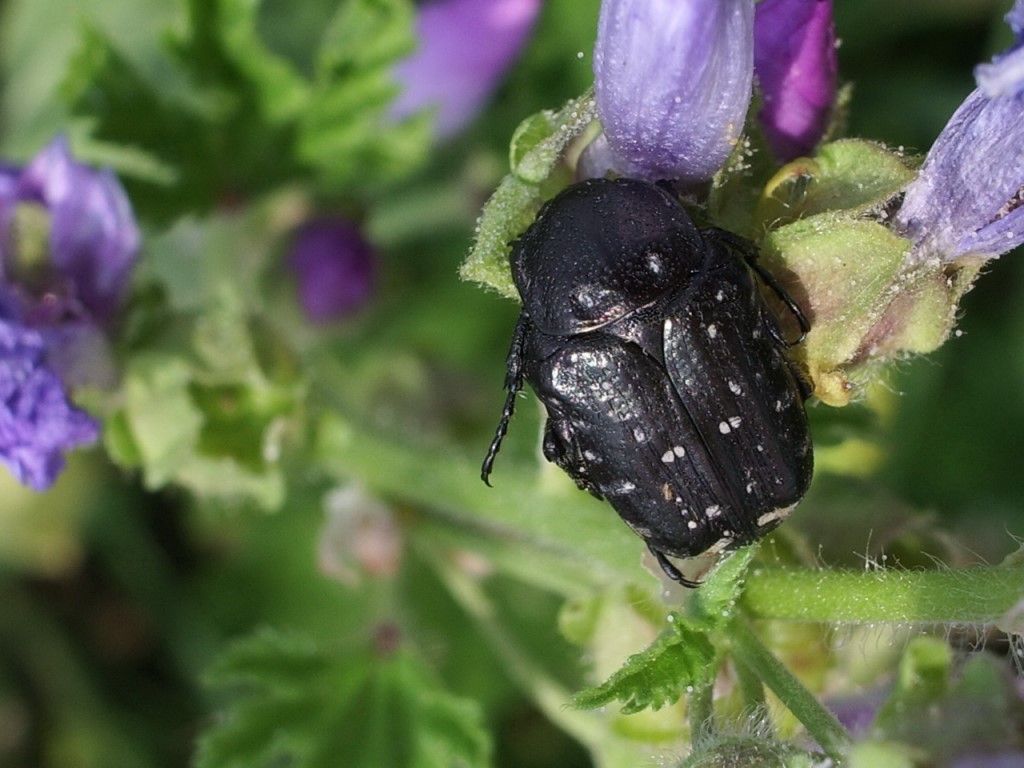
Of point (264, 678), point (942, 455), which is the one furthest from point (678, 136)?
point (942, 455)

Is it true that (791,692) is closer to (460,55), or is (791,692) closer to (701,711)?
(701,711)

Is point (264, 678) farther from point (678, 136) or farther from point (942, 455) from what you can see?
point (942, 455)

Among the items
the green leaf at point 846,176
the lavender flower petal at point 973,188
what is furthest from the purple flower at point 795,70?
the lavender flower petal at point 973,188

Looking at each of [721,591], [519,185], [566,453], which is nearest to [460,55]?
[519,185]

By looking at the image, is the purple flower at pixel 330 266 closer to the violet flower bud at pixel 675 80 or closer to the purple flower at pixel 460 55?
the purple flower at pixel 460 55

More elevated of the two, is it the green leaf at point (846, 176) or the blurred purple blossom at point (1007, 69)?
the blurred purple blossom at point (1007, 69)

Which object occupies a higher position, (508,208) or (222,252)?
(508,208)
